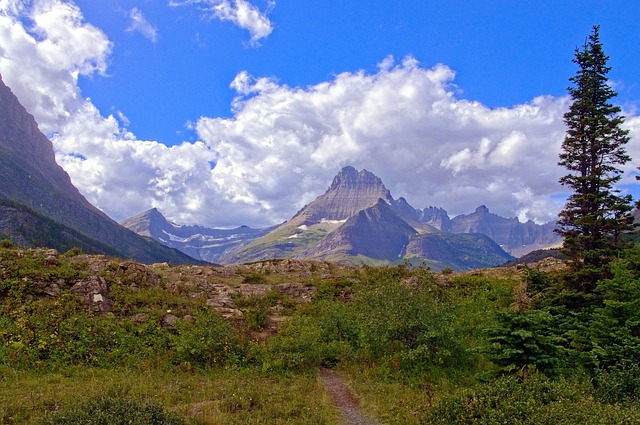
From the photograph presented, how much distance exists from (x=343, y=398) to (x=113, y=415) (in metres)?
8.49

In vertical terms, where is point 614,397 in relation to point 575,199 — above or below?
below

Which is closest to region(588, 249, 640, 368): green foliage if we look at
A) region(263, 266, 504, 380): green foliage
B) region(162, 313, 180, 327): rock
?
region(263, 266, 504, 380): green foliage

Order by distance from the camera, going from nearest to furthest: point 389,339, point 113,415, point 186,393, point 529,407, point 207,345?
point 113,415, point 529,407, point 186,393, point 207,345, point 389,339

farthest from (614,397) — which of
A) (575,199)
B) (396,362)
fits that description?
(575,199)

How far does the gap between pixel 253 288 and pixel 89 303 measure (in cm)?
1235

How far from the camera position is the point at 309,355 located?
1856 cm

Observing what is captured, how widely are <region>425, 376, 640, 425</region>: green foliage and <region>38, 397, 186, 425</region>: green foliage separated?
7.40m

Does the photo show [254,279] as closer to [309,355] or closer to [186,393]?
[309,355]

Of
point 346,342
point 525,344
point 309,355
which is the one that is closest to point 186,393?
point 309,355

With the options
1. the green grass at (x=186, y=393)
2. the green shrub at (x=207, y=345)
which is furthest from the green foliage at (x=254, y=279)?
the green grass at (x=186, y=393)

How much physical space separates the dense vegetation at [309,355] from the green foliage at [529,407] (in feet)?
0.15

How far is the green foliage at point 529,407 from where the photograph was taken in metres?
9.03

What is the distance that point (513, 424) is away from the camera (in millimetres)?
9375

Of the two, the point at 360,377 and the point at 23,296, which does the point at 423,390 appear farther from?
the point at 23,296
